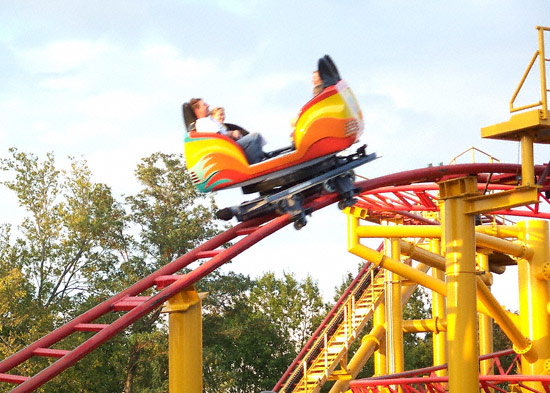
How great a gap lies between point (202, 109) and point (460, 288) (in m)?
2.88

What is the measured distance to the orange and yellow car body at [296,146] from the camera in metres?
7.42

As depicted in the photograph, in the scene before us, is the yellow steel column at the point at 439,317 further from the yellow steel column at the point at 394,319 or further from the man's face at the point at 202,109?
the man's face at the point at 202,109

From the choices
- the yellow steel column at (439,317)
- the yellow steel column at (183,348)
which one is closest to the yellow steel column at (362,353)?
the yellow steel column at (439,317)

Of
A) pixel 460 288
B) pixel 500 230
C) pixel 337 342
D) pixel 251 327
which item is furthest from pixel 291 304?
pixel 460 288

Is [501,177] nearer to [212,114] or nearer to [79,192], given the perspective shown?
[212,114]

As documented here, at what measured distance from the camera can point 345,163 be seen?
7.77 meters

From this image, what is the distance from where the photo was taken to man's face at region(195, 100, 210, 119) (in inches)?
300

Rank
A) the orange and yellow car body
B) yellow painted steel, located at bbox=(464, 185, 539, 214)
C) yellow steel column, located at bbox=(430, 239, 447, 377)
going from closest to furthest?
the orange and yellow car body < yellow painted steel, located at bbox=(464, 185, 539, 214) < yellow steel column, located at bbox=(430, 239, 447, 377)

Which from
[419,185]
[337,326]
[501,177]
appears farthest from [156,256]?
[501,177]

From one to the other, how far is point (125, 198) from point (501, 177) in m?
13.7

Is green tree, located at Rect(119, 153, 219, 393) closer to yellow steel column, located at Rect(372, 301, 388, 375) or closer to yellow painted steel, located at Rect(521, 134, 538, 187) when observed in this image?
yellow steel column, located at Rect(372, 301, 388, 375)

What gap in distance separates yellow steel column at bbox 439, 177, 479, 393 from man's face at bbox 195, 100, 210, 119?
93.5 inches

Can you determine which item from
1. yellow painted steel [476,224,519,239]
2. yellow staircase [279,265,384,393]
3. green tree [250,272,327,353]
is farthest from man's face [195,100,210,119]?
green tree [250,272,327,353]

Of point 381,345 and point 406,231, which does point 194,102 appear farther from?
point 381,345
